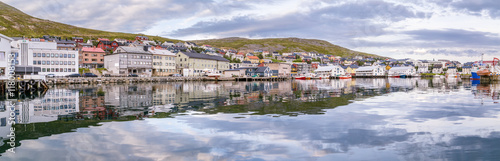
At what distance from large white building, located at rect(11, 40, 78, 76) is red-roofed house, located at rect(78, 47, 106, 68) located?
55.3 feet

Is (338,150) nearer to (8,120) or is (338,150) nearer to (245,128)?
(245,128)

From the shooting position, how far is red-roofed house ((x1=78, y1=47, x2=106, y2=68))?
9462cm

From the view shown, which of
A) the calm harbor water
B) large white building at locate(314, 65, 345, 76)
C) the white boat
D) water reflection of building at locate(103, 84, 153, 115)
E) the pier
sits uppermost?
large white building at locate(314, 65, 345, 76)

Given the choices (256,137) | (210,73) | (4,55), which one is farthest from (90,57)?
(256,137)

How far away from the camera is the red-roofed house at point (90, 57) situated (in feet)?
310

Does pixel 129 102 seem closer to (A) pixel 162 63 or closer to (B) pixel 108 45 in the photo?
(A) pixel 162 63

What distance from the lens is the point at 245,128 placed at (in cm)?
1286

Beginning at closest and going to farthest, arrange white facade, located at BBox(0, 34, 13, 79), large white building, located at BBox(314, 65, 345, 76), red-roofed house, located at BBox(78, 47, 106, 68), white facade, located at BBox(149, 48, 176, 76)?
white facade, located at BBox(0, 34, 13, 79) → red-roofed house, located at BBox(78, 47, 106, 68) → white facade, located at BBox(149, 48, 176, 76) → large white building, located at BBox(314, 65, 345, 76)

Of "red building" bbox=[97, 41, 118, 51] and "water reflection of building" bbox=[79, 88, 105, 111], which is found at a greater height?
"red building" bbox=[97, 41, 118, 51]

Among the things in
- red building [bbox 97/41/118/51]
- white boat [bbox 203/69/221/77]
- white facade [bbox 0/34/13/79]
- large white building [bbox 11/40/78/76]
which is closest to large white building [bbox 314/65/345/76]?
white boat [bbox 203/69/221/77]

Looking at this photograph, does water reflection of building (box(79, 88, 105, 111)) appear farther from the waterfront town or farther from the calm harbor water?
the waterfront town

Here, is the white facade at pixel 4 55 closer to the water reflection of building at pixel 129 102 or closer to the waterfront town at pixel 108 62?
the waterfront town at pixel 108 62

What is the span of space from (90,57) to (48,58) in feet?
68.8

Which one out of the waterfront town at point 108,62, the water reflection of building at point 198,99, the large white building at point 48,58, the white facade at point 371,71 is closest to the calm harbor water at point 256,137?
the water reflection of building at point 198,99
